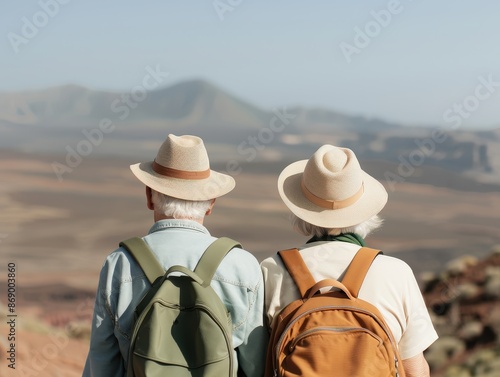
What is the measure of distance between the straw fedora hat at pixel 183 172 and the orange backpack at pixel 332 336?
0.54m

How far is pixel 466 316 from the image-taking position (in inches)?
637

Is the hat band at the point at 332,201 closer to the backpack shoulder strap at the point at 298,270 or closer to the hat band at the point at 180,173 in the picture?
the backpack shoulder strap at the point at 298,270

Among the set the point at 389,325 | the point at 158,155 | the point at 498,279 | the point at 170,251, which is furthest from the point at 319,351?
the point at 498,279

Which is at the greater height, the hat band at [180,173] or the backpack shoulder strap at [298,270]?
the hat band at [180,173]

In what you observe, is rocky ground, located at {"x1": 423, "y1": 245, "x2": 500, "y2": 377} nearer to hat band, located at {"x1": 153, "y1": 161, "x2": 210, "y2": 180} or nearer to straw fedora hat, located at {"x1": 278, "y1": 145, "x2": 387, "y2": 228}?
straw fedora hat, located at {"x1": 278, "y1": 145, "x2": 387, "y2": 228}

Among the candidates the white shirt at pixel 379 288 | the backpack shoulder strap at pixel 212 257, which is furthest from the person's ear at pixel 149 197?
the white shirt at pixel 379 288

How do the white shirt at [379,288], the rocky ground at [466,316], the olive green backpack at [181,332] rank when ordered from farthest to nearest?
the rocky ground at [466,316] → the white shirt at [379,288] → the olive green backpack at [181,332]

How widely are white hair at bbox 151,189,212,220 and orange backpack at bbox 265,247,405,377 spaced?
18.9 inches

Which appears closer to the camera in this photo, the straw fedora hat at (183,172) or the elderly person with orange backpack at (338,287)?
the elderly person with orange backpack at (338,287)

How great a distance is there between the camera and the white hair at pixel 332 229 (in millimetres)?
3377

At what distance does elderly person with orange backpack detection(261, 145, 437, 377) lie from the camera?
306cm

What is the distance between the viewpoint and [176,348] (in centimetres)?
300

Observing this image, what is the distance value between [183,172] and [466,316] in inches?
539

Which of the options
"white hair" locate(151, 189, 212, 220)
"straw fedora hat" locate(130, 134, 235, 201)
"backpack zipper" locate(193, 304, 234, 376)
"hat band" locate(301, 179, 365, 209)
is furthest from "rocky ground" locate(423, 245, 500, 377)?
"backpack zipper" locate(193, 304, 234, 376)
